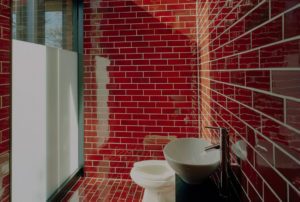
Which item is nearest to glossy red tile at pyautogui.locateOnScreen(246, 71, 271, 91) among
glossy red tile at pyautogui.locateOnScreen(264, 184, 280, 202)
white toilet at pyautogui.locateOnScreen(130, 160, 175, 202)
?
glossy red tile at pyautogui.locateOnScreen(264, 184, 280, 202)

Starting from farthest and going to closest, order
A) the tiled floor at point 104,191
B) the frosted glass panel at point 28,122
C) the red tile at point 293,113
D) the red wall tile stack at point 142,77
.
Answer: the red wall tile stack at point 142,77 → the tiled floor at point 104,191 → the frosted glass panel at point 28,122 → the red tile at point 293,113

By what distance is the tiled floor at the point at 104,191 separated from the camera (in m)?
2.60

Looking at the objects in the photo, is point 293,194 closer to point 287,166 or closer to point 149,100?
point 287,166

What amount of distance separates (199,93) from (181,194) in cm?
180

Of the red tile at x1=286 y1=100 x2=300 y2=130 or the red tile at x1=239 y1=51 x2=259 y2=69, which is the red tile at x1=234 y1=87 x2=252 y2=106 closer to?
the red tile at x1=239 y1=51 x2=259 y2=69

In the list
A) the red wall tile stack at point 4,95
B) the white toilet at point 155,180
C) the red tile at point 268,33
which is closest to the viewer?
the red tile at point 268,33

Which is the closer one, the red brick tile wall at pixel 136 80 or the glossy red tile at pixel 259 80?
the glossy red tile at pixel 259 80

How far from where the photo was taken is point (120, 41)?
2.92 meters

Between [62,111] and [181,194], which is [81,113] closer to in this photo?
[62,111]

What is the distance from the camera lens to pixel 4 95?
1641 mm

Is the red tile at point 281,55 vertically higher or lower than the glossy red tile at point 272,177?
higher

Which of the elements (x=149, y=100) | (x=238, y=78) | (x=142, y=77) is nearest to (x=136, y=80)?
(x=142, y=77)

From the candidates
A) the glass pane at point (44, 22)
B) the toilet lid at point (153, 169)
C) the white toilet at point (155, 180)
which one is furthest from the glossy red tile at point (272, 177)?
the glass pane at point (44, 22)

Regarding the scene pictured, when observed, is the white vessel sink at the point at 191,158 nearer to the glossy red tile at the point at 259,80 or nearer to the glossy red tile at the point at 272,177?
the glossy red tile at the point at 272,177
